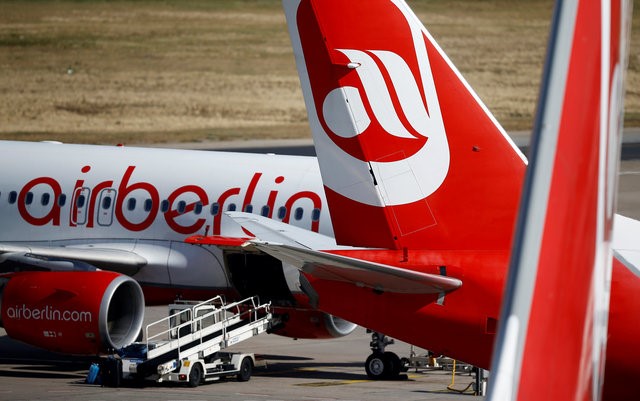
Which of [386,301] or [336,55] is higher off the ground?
[336,55]

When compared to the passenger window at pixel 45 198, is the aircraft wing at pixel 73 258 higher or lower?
lower

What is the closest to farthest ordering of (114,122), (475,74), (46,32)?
(114,122)
(475,74)
(46,32)

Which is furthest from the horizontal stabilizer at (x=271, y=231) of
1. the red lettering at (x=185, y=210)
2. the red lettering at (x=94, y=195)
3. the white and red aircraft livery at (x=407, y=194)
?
the red lettering at (x=94, y=195)

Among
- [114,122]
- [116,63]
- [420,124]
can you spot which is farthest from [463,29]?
[420,124]

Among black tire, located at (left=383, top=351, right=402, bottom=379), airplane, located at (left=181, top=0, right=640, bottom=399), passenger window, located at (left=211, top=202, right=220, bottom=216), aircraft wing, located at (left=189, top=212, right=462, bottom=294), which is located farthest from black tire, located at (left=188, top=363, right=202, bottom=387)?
aircraft wing, located at (left=189, top=212, right=462, bottom=294)

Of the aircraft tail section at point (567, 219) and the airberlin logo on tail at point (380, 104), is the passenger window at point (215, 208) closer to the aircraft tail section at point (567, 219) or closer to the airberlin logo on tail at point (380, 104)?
the airberlin logo on tail at point (380, 104)

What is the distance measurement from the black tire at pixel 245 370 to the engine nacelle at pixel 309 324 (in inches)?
36.7

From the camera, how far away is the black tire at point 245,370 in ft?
85.2

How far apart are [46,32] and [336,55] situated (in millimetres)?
106491

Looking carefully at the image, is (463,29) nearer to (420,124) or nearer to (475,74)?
(475,74)

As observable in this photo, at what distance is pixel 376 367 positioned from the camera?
26109mm

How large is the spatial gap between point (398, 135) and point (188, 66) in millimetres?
A: 94736

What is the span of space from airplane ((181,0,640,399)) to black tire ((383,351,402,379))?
11.4 m

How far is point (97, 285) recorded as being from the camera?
83.1 feet
